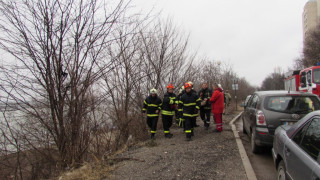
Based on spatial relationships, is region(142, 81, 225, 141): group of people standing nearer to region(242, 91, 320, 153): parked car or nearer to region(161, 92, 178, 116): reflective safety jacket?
region(161, 92, 178, 116): reflective safety jacket

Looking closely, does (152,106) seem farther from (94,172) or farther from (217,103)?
(94,172)

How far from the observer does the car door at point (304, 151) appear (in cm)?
237

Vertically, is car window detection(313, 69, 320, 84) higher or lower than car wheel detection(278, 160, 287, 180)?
higher

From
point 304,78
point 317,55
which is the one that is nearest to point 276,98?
point 304,78

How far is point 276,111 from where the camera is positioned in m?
5.29

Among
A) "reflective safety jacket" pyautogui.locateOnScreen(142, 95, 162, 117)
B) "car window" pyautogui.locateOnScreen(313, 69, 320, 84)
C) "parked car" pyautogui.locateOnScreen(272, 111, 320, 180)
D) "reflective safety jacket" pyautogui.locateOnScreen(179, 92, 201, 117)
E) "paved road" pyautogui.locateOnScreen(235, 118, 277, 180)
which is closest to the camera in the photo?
"parked car" pyautogui.locateOnScreen(272, 111, 320, 180)

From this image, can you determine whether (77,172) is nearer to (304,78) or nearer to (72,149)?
(72,149)

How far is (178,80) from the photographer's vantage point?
10.7 m

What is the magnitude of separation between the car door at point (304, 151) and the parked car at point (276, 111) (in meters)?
2.12

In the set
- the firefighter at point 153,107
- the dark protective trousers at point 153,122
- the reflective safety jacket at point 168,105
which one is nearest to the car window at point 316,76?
the reflective safety jacket at point 168,105

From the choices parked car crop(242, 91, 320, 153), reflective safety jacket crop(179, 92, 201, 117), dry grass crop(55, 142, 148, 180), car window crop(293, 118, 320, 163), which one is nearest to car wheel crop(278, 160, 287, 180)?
car window crop(293, 118, 320, 163)

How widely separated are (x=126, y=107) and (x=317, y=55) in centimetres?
3296

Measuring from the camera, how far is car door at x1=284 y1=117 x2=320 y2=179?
2.37 m

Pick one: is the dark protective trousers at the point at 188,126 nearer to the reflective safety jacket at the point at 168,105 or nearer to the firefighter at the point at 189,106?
the firefighter at the point at 189,106
